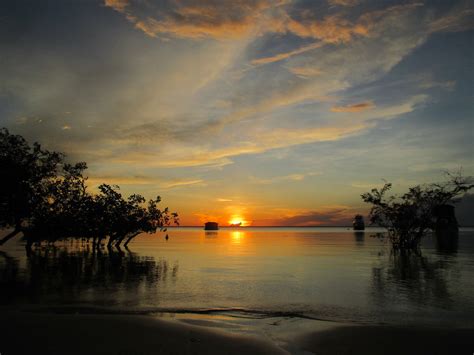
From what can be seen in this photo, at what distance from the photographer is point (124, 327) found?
37.3 ft

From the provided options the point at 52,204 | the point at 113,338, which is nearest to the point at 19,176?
the point at 52,204

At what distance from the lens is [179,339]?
1023 centimetres

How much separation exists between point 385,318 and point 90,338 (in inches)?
414

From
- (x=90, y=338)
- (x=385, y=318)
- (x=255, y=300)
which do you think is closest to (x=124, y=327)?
(x=90, y=338)

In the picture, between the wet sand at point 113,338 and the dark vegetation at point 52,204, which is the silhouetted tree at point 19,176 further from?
the wet sand at point 113,338

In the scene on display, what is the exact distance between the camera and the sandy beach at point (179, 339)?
9383 millimetres

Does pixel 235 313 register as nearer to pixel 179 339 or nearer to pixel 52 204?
pixel 179 339

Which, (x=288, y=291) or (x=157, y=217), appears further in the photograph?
(x=157, y=217)

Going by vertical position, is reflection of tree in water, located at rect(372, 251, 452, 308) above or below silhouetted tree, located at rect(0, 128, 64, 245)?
below

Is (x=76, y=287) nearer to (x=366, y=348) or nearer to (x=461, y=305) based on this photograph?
(x=366, y=348)

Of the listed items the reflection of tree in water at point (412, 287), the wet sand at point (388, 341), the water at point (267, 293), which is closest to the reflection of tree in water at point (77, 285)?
the water at point (267, 293)

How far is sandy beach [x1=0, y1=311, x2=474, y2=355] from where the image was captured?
369 inches

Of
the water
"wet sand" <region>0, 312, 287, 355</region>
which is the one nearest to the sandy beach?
"wet sand" <region>0, 312, 287, 355</region>

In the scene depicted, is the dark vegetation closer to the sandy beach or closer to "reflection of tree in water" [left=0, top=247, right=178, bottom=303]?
"reflection of tree in water" [left=0, top=247, right=178, bottom=303]
